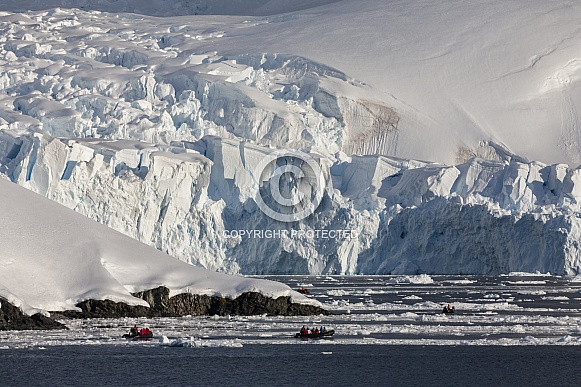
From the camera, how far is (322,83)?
7662cm

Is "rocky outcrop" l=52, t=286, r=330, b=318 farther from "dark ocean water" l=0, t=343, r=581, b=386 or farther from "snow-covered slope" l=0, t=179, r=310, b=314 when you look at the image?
"dark ocean water" l=0, t=343, r=581, b=386

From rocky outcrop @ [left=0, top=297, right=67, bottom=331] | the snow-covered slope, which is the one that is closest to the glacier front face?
the snow-covered slope

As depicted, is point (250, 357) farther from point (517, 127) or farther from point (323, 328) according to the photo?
point (517, 127)

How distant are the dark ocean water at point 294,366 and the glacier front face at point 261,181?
94.0 feet

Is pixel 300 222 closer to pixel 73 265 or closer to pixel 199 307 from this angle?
pixel 199 307

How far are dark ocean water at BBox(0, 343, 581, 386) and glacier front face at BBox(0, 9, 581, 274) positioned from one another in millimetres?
28658

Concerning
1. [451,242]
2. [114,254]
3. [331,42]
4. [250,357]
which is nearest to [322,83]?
[331,42]

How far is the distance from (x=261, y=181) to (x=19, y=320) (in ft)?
102

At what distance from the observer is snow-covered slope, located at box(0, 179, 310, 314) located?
30.1m

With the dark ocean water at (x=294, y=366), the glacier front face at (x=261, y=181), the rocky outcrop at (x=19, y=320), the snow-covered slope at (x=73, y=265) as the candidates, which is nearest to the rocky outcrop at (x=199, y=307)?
the snow-covered slope at (x=73, y=265)

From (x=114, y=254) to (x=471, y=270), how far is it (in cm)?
2736

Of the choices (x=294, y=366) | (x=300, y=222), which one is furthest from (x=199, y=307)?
(x=300, y=222)

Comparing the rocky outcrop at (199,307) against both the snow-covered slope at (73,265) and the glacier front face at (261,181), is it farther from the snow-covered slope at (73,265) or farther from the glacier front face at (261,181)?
the glacier front face at (261,181)

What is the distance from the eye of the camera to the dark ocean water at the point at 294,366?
73.2 ft
